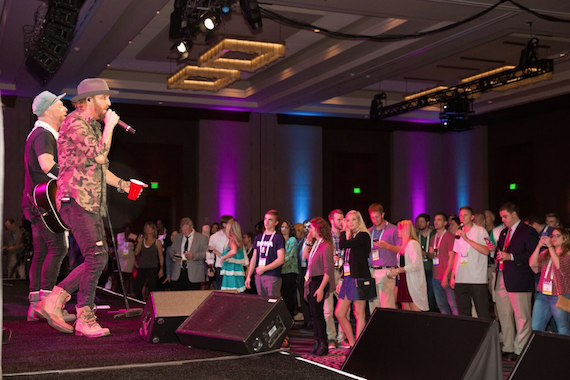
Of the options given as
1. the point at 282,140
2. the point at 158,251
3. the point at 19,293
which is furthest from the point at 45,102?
the point at 282,140

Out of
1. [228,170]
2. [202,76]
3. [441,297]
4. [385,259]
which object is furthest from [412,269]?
[228,170]

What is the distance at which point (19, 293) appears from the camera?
493 centimetres

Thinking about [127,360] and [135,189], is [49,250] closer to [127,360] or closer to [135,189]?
[135,189]

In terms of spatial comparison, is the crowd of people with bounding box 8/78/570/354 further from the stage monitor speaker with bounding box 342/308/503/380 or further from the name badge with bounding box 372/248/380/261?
the stage monitor speaker with bounding box 342/308/503/380

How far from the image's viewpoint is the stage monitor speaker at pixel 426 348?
229 cm

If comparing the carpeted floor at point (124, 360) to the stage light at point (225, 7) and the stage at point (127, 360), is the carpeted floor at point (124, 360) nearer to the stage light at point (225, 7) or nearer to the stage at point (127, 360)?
the stage at point (127, 360)

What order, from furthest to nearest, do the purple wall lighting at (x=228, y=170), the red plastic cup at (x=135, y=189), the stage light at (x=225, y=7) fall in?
the purple wall lighting at (x=228, y=170) < the stage light at (x=225, y=7) < the red plastic cup at (x=135, y=189)

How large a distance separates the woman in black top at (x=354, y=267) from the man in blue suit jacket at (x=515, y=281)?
128 cm

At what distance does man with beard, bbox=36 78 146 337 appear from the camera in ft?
9.29

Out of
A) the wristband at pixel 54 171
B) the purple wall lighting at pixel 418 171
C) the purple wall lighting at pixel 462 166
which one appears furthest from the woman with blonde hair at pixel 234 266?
the purple wall lighting at pixel 462 166

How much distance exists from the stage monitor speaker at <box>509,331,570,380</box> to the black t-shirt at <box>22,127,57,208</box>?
2.56 meters

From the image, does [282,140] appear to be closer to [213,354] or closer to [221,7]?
[221,7]

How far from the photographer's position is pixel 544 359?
97.7 inches

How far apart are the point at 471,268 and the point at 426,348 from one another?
3.64 m
